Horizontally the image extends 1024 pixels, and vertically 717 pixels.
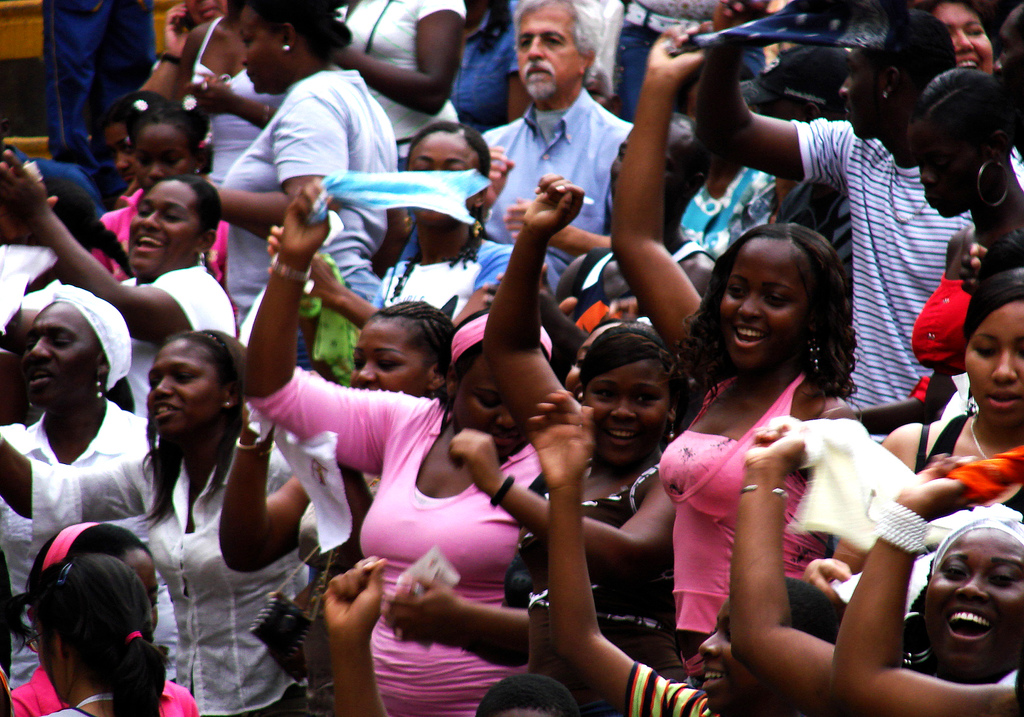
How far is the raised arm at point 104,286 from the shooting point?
17.8 ft

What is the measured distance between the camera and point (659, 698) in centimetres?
286

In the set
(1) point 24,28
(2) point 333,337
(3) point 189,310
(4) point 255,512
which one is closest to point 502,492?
(4) point 255,512

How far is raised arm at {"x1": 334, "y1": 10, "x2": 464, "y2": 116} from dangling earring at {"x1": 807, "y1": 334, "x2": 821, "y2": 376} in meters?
3.72

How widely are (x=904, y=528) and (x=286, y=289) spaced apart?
73.6 inches

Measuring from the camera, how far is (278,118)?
5648mm

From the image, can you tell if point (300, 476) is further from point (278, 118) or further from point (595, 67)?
point (595, 67)

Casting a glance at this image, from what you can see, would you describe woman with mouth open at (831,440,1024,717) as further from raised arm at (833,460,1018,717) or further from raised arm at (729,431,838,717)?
raised arm at (729,431,838,717)

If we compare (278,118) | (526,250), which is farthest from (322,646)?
(278,118)

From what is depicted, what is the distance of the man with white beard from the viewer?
6324 millimetres

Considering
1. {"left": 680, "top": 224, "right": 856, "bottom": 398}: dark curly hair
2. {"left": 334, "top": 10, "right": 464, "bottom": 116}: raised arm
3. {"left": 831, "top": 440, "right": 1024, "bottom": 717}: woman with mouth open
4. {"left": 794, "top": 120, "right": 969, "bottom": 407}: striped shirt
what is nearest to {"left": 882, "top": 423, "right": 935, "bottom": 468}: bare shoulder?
{"left": 680, "top": 224, "right": 856, "bottom": 398}: dark curly hair

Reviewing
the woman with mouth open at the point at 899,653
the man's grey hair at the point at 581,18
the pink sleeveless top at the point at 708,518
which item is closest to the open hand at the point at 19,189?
the man's grey hair at the point at 581,18

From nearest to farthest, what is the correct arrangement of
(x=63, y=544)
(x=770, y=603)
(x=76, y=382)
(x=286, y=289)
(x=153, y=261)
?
(x=770, y=603)
(x=286, y=289)
(x=63, y=544)
(x=76, y=382)
(x=153, y=261)

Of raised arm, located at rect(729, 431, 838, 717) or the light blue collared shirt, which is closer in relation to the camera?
raised arm, located at rect(729, 431, 838, 717)

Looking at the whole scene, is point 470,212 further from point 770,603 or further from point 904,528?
point 904,528
